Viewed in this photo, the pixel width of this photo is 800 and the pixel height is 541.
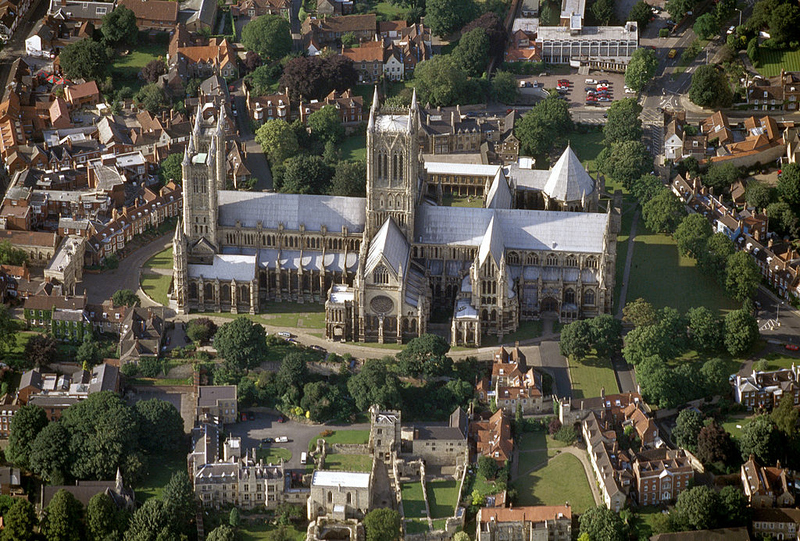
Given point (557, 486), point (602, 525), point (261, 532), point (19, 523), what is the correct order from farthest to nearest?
point (557, 486)
point (261, 532)
point (19, 523)
point (602, 525)

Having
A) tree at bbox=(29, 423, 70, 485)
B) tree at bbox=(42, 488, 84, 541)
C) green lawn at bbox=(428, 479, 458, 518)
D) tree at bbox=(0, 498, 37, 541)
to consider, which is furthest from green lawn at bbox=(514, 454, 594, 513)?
tree at bbox=(0, 498, 37, 541)

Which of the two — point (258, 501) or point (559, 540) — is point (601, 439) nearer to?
point (559, 540)

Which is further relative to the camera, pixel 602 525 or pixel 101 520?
pixel 101 520

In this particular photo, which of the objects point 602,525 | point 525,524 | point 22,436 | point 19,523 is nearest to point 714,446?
point 602,525

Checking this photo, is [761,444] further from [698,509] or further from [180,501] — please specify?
[180,501]

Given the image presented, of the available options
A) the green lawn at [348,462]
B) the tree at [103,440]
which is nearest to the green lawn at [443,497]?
the green lawn at [348,462]
